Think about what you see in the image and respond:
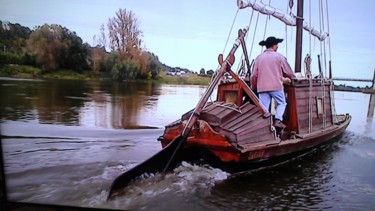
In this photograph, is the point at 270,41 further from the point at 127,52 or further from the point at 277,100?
the point at 127,52

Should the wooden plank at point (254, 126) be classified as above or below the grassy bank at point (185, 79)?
below

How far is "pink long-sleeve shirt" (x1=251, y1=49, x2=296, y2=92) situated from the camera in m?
1.98

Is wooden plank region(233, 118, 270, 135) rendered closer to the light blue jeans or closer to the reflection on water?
the light blue jeans

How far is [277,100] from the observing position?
85.0 inches

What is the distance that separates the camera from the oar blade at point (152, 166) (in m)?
1.62

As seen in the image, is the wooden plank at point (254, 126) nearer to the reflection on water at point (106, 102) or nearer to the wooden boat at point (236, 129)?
the wooden boat at point (236, 129)

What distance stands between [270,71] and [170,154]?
0.75 m

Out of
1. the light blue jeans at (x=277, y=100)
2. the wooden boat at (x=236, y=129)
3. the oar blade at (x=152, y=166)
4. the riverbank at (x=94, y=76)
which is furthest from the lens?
the light blue jeans at (x=277, y=100)

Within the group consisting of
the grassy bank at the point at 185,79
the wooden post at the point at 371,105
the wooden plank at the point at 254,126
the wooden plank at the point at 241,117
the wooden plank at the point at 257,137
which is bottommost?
the wooden plank at the point at 257,137

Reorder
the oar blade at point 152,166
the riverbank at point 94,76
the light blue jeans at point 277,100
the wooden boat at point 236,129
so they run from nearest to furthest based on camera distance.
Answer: the oar blade at point 152,166, the wooden boat at point 236,129, the riverbank at point 94,76, the light blue jeans at point 277,100

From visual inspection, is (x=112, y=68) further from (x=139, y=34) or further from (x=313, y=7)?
(x=313, y=7)

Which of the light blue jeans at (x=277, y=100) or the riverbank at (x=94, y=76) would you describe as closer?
the riverbank at (x=94, y=76)

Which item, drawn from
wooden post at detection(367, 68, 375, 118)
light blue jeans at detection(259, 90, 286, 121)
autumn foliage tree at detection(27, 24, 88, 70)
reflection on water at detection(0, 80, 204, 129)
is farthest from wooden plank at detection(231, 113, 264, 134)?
autumn foliage tree at detection(27, 24, 88, 70)

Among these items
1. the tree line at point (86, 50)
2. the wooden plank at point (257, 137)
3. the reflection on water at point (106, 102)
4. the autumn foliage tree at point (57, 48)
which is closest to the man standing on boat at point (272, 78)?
the wooden plank at point (257, 137)
